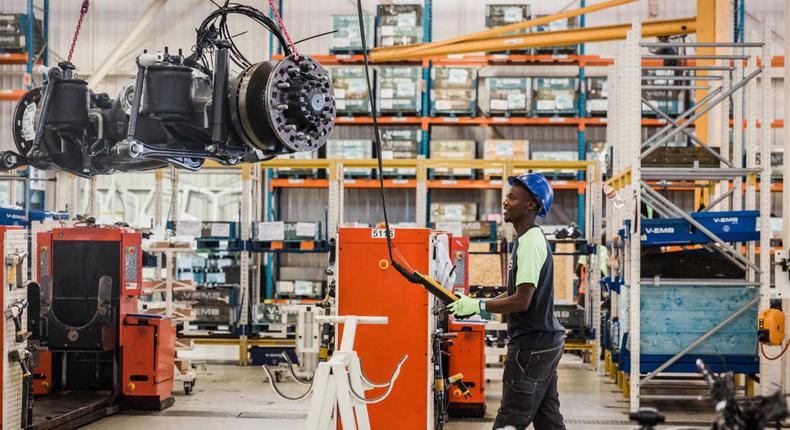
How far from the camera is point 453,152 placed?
12656 millimetres

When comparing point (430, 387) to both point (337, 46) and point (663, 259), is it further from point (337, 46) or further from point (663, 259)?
point (337, 46)

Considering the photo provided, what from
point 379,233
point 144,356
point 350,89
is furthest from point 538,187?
point 350,89

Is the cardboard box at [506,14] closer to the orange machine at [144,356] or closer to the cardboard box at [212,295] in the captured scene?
the cardboard box at [212,295]

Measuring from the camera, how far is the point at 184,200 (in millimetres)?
17031

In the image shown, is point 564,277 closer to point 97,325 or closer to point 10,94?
point 97,325

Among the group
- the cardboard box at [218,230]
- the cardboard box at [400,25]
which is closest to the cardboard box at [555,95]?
the cardboard box at [400,25]

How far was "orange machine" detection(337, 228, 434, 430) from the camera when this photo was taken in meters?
5.64

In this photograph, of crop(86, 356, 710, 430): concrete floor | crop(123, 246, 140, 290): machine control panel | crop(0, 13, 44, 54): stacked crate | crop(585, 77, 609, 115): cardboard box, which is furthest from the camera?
crop(0, 13, 44, 54): stacked crate

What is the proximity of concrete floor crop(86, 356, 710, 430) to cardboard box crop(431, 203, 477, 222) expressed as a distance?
A: 376cm

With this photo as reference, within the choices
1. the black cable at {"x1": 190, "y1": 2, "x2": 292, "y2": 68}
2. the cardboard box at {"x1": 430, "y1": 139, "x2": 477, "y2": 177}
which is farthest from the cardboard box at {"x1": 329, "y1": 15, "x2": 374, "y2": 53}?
the black cable at {"x1": 190, "y1": 2, "x2": 292, "y2": 68}

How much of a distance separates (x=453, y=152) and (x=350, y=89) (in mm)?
1819

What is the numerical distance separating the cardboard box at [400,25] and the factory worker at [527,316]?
8778 millimetres

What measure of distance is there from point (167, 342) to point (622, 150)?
489 centimetres

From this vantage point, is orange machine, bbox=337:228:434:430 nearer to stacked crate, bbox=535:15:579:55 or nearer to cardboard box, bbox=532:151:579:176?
cardboard box, bbox=532:151:579:176
